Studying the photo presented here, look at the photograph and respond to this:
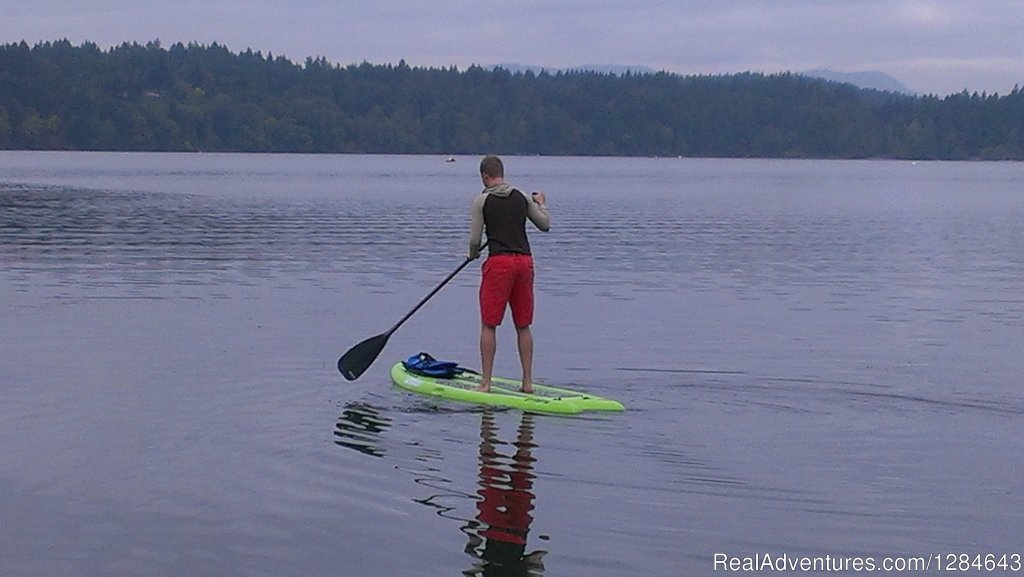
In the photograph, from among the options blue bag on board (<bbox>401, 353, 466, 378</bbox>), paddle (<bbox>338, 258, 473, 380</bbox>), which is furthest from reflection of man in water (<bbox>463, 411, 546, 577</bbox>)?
paddle (<bbox>338, 258, 473, 380</bbox>)

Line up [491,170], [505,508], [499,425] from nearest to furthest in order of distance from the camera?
1. [505,508]
2. [499,425]
3. [491,170]

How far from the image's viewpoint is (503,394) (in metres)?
13.0

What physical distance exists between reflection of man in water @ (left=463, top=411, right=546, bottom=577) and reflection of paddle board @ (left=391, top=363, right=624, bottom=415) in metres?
0.59

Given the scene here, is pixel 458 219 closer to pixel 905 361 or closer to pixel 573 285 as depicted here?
pixel 573 285

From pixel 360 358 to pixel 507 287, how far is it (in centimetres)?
200

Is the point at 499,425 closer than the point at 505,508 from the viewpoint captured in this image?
No

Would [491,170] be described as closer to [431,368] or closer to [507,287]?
[507,287]

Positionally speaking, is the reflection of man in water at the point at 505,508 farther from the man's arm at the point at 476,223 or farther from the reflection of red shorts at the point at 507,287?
the man's arm at the point at 476,223

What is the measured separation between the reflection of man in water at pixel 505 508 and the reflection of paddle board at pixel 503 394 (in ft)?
1.92

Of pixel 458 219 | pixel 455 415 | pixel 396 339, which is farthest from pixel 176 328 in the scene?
pixel 458 219

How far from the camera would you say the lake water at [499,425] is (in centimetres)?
877

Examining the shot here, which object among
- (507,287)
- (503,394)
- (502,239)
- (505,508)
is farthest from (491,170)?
(505,508)

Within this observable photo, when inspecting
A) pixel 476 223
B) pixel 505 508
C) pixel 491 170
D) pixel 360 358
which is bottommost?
pixel 505 508

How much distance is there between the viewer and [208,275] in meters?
24.8
